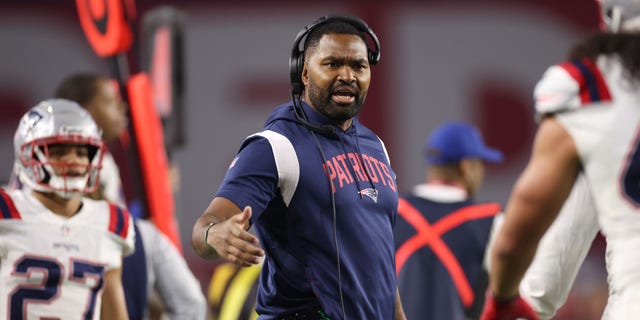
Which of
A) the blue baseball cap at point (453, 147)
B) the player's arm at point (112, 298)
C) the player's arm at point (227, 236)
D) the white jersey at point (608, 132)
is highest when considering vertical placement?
the white jersey at point (608, 132)

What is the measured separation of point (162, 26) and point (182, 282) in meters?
2.22

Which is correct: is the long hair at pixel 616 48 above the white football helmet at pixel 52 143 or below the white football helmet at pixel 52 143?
above

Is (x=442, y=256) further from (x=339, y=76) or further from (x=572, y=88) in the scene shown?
(x=572, y=88)

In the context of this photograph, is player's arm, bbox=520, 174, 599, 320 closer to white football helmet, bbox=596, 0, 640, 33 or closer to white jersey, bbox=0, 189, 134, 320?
white football helmet, bbox=596, 0, 640, 33

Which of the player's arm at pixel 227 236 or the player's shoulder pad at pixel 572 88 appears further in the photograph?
the player's arm at pixel 227 236

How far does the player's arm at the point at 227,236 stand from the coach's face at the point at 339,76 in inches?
19.1

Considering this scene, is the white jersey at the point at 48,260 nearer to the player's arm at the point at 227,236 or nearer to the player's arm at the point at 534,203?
the player's arm at the point at 227,236

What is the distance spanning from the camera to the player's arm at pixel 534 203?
2.36 meters

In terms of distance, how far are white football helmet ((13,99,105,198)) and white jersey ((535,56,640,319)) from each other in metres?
1.92

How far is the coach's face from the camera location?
3.15m

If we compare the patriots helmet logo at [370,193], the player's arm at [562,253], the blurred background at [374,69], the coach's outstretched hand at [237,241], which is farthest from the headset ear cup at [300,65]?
the blurred background at [374,69]

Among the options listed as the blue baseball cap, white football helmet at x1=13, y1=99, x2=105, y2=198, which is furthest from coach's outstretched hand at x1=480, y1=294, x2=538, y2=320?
the blue baseball cap

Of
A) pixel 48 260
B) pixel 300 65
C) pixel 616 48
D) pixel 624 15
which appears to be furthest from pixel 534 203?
pixel 48 260

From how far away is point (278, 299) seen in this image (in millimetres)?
3004
